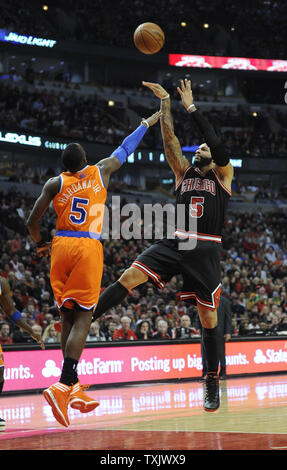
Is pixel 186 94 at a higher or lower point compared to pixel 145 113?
lower

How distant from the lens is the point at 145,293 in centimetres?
2048

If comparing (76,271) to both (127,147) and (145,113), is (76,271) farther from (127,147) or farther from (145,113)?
(145,113)

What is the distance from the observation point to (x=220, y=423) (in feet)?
26.3

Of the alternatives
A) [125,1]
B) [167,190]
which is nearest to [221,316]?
[167,190]

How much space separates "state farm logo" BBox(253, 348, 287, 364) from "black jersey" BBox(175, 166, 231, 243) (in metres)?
10.5

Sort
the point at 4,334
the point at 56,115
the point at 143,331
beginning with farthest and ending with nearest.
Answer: the point at 56,115 → the point at 143,331 → the point at 4,334

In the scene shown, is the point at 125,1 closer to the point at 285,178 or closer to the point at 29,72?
the point at 29,72

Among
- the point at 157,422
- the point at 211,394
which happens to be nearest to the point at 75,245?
the point at 211,394

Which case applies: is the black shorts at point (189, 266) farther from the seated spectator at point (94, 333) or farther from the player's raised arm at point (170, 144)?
the seated spectator at point (94, 333)

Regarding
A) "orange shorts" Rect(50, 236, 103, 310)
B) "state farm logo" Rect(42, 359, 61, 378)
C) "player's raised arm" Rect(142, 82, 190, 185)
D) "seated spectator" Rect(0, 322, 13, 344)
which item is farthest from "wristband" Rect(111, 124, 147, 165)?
"seated spectator" Rect(0, 322, 13, 344)

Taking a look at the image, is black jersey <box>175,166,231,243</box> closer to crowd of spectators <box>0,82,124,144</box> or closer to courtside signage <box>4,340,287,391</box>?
courtside signage <box>4,340,287,391</box>

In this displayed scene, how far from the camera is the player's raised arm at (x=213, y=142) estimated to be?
7016 mm

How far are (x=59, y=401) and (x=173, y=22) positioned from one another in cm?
3868

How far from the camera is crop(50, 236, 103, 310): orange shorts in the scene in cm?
635
